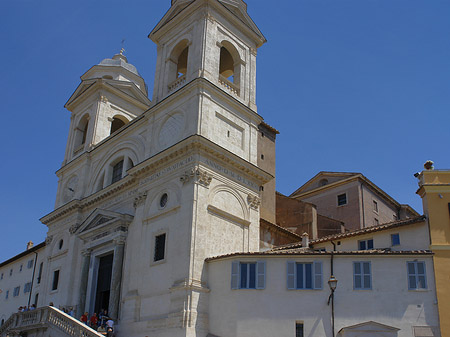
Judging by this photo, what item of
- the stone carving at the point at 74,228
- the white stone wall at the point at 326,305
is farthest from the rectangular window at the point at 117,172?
the white stone wall at the point at 326,305

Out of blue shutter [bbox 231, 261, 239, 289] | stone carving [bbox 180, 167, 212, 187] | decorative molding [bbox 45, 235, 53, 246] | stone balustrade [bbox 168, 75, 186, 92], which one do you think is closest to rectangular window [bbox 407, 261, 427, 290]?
blue shutter [bbox 231, 261, 239, 289]

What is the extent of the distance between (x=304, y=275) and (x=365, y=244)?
422 cm

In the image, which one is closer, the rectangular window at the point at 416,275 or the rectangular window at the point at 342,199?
the rectangular window at the point at 416,275

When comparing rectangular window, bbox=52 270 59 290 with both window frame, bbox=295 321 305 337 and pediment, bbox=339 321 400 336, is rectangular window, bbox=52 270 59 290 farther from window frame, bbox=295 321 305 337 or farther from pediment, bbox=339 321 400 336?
pediment, bbox=339 321 400 336

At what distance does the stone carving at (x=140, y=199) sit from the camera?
28688mm

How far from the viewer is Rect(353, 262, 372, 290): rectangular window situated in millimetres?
21781

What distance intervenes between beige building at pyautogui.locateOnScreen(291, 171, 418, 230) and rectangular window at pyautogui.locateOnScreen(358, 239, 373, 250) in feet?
52.9

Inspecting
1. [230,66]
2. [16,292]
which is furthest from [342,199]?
Answer: [16,292]

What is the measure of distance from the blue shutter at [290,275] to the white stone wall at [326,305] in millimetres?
174

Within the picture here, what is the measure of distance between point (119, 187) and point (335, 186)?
20033 millimetres

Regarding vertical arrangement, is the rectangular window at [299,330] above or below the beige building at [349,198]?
below

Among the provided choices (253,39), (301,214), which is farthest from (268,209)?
(253,39)

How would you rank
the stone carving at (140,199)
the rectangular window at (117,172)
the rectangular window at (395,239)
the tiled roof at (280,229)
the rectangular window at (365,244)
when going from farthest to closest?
the rectangular window at (117,172) < the tiled roof at (280,229) < the stone carving at (140,199) < the rectangular window at (365,244) < the rectangular window at (395,239)

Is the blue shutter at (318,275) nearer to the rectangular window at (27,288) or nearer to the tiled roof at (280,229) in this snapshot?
the tiled roof at (280,229)
